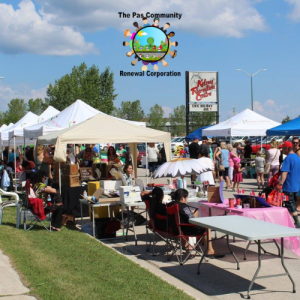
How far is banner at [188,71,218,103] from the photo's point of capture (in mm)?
35219

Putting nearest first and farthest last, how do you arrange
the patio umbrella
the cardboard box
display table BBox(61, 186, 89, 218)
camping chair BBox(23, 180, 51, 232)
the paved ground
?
1. the paved ground
2. the patio umbrella
3. camping chair BBox(23, 180, 51, 232)
4. the cardboard box
5. display table BBox(61, 186, 89, 218)

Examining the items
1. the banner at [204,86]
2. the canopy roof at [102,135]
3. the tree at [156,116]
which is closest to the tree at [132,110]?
the tree at [156,116]

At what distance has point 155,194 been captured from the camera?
7918 mm

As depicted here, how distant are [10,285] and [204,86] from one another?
3044cm

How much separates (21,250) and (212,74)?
29.1m

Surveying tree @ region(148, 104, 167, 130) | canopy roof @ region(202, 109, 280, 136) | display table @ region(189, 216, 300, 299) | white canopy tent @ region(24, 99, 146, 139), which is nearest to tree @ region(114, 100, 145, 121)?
tree @ region(148, 104, 167, 130)

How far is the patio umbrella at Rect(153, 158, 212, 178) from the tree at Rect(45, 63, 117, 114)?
48275 millimetres

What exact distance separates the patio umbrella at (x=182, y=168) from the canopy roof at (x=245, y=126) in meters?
13.6

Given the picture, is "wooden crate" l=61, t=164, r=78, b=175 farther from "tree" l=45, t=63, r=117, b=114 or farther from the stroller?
"tree" l=45, t=63, r=117, b=114

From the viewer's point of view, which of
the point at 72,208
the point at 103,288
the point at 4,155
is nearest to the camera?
the point at 103,288

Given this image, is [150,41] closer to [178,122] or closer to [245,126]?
[245,126]

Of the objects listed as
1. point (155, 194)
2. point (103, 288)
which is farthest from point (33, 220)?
point (103, 288)

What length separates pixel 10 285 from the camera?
6.07 m

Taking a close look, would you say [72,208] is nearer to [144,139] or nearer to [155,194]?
[144,139]
